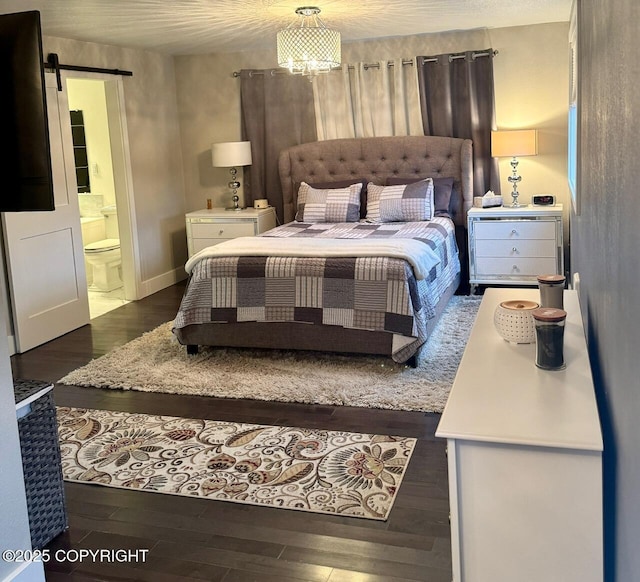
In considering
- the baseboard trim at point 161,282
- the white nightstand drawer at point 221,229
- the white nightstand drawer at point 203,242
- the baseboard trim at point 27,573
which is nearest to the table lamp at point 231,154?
the white nightstand drawer at point 221,229

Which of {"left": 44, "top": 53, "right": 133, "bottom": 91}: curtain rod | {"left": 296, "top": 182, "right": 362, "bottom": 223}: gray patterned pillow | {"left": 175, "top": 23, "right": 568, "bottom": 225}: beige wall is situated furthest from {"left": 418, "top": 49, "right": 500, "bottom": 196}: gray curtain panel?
{"left": 44, "top": 53, "right": 133, "bottom": 91}: curtain rod

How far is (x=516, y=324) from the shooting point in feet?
7.38

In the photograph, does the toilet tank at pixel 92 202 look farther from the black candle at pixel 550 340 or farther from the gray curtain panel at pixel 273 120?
the black candle at pixel 550 340

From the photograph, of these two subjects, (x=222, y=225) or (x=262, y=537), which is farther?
(x=222, y=225)

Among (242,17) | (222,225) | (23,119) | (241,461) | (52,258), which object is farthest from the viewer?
(222,225)

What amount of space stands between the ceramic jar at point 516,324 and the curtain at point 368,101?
4.12 metres

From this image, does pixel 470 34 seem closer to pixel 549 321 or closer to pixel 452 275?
pixel 452 275

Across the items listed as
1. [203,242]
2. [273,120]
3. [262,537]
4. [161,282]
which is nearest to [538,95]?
[273,120]

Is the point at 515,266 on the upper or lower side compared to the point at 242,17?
lower

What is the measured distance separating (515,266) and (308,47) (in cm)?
231

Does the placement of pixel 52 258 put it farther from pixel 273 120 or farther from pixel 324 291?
pixel 273 120

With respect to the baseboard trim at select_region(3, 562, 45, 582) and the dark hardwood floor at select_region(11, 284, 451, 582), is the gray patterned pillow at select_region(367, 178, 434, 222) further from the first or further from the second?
the baseboard trim at select_region(3, 562, 45, 582)

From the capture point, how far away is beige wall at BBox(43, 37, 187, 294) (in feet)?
20.5

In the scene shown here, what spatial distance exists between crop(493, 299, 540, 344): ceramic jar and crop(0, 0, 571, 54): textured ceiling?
2.85 metres
